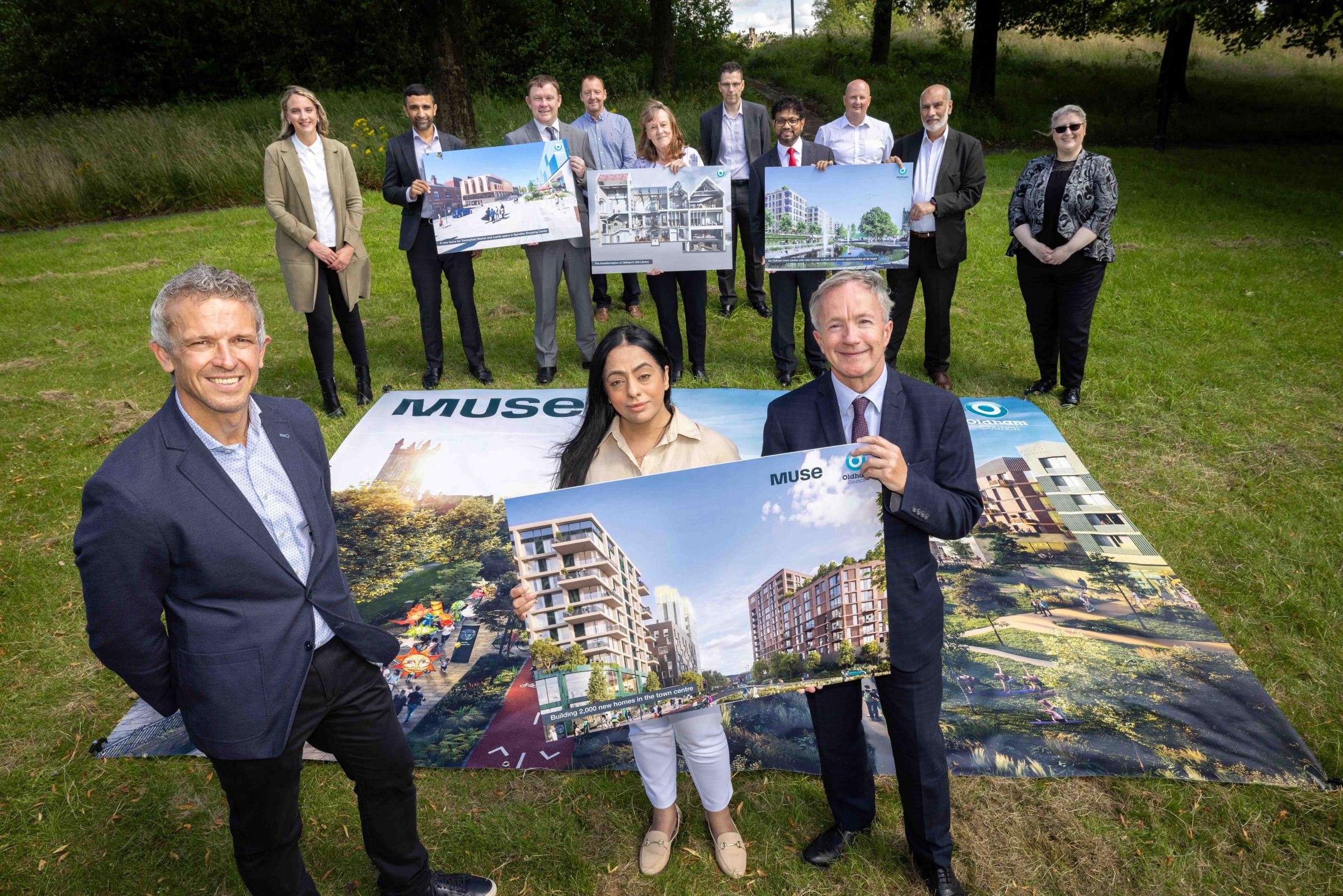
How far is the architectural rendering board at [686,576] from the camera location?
2.31 metres

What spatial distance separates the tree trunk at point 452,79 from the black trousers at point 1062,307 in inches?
409

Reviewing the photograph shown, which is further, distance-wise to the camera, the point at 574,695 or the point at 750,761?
the point at 750,761

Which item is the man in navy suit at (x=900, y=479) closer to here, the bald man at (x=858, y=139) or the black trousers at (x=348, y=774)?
the black trousers at (x=348, y=774)

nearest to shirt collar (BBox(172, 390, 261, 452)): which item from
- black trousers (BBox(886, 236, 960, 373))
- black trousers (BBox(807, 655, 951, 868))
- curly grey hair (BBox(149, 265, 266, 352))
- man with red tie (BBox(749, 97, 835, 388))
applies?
curly grey hair (BBox(149, 265, 266, 352))

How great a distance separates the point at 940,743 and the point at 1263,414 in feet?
17.5

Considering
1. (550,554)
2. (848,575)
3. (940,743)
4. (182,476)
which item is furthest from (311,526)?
(940,743)

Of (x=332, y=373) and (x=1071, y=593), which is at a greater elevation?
(x=332, y=373)

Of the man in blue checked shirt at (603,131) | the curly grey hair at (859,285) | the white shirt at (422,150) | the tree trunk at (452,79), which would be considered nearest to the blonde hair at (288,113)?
the white shirt at (422,150)

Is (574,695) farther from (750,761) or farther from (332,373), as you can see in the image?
(332,373)

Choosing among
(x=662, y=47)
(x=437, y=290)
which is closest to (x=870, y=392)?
(x=437, y=290)

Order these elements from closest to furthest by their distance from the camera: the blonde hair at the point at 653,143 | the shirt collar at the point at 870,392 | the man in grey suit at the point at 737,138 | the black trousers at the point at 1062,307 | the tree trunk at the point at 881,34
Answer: the shirt collar at the point at 870,392 < the black trousers at the point at 1062,307 < the blonde hair at the point at 653,143 < the man in grey suit at the point at 737,138 < the tree trunk at the point at 881,34

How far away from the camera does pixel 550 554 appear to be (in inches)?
91.0

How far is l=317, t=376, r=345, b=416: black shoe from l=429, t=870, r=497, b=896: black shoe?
4491 mm

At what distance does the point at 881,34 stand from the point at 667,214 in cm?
2036
